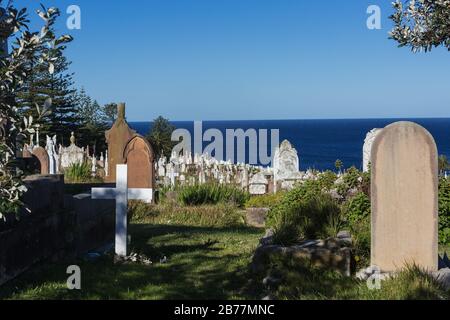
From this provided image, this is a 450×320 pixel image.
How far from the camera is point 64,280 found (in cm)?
595

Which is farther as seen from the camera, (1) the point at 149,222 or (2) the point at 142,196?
(1) the point at 149,222

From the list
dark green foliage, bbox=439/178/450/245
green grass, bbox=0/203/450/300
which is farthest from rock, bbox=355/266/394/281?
dark green foliage, bbox=439/178/450/245

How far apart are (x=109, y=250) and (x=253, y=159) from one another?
16.8 m

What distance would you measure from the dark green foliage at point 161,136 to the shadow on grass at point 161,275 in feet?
71.8

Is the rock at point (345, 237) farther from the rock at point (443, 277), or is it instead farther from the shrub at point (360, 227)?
the rock at point (443, 277)

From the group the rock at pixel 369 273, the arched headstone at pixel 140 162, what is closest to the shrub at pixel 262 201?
the arched headstone at pixel 140 162

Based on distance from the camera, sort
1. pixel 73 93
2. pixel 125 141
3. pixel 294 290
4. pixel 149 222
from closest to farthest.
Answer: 1. pixel 294 290
2. pixel 149 222
3. pixel 125 141
4. pixel 73 93

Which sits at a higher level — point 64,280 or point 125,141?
point 125,141

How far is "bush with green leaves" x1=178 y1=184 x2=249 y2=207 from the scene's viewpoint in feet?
46.0

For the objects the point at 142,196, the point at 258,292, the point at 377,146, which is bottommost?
the point at 258,292

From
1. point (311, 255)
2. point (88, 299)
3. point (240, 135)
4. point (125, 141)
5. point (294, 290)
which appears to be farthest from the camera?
point (240, 135)

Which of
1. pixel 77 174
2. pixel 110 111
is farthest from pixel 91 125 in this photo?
pixel 77 174

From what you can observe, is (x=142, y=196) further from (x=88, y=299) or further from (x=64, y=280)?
(x=88, y=299)

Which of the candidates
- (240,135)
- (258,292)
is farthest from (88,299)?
(240,135)
